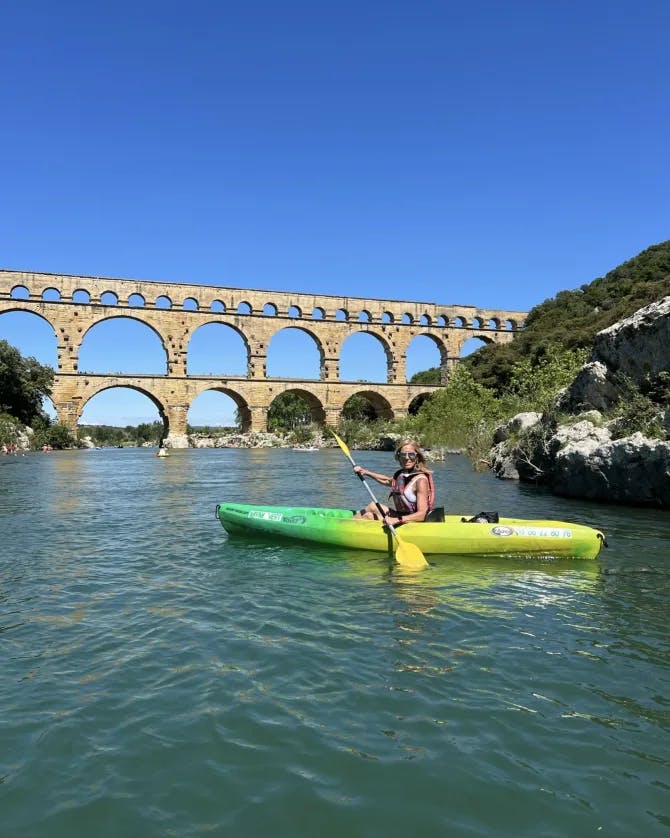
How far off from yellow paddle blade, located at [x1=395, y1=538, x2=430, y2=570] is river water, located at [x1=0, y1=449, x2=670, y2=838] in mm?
193

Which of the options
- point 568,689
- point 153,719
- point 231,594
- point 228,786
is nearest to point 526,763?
point 568,689


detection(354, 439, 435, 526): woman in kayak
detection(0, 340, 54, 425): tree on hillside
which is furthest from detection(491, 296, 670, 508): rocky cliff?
detection(0, 340, 54, 425): tree on hillside

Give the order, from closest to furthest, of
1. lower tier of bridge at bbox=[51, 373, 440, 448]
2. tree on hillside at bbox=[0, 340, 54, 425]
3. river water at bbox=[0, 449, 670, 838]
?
river water at bbox=[0, 449, 670, 838], tree on hillside at bbox=[0, 340, 54, 425], lower tier of bridge at bbox=[51, 373, 440, 448]

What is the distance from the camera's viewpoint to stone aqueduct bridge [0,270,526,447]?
41312 millimetres

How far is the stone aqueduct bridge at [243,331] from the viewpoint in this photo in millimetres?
41312

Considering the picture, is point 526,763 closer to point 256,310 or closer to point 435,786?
point 435,786

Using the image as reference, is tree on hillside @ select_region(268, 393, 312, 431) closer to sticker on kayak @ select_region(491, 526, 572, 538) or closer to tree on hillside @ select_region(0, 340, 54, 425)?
tree on hillside @ select_region(0, 340, 54, 425)

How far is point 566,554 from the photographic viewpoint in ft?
22.0

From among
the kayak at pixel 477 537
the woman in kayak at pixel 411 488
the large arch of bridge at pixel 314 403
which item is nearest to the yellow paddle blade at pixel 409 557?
the kayak at pixel 477 537

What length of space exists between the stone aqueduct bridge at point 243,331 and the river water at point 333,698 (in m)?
37.6

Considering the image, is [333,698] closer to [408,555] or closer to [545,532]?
[408,555]

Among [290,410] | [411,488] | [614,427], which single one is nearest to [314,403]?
[290,410]

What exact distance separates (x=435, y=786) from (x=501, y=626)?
208 cm

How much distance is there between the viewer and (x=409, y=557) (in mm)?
6477
